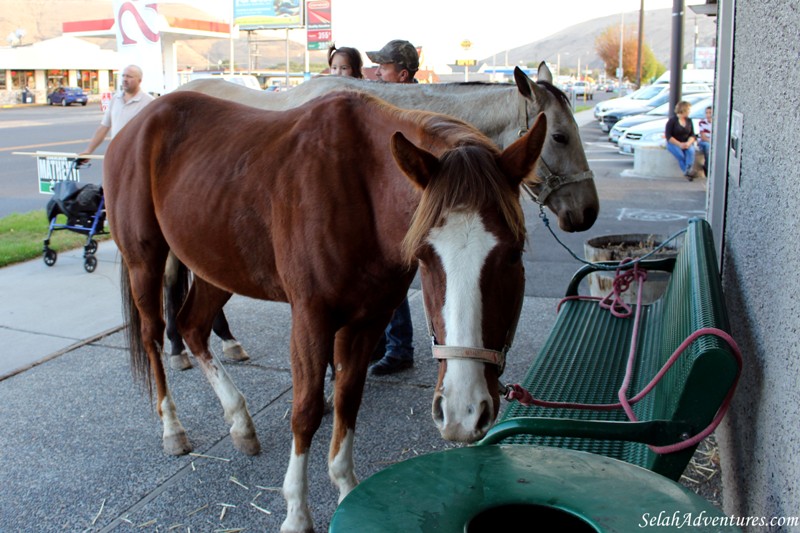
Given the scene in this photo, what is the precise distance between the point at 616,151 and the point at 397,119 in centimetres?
1900

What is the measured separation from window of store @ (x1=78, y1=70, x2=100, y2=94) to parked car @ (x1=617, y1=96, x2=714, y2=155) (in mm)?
62469

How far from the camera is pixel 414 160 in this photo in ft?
7.68

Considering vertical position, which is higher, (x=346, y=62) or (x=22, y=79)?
(x=22, y=79)

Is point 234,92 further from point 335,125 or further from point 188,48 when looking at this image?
point 188,48

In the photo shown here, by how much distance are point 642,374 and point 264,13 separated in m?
56.0

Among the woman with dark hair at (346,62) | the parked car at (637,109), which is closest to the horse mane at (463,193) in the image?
the woman with dark hair at (346,62)

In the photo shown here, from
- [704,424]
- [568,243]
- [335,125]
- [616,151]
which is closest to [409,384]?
[335,125]

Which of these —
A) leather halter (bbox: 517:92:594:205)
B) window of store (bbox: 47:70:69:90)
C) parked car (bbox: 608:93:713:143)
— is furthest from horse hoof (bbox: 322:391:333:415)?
window of store (bbox: 47:70:69:90)

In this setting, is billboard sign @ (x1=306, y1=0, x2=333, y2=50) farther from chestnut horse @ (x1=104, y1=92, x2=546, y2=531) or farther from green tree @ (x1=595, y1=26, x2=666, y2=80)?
chestnut horse @ (x1=104, y1=92, x2=546, y2=531)

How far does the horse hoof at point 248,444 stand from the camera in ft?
12.4

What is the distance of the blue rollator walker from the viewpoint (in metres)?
7.45

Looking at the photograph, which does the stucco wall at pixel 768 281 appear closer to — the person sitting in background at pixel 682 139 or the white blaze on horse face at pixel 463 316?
the white blaze on horse face at pixel 463 316

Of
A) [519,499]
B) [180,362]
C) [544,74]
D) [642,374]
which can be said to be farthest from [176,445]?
[544,74]

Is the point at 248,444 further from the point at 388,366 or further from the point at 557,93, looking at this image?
the point at 557,93
